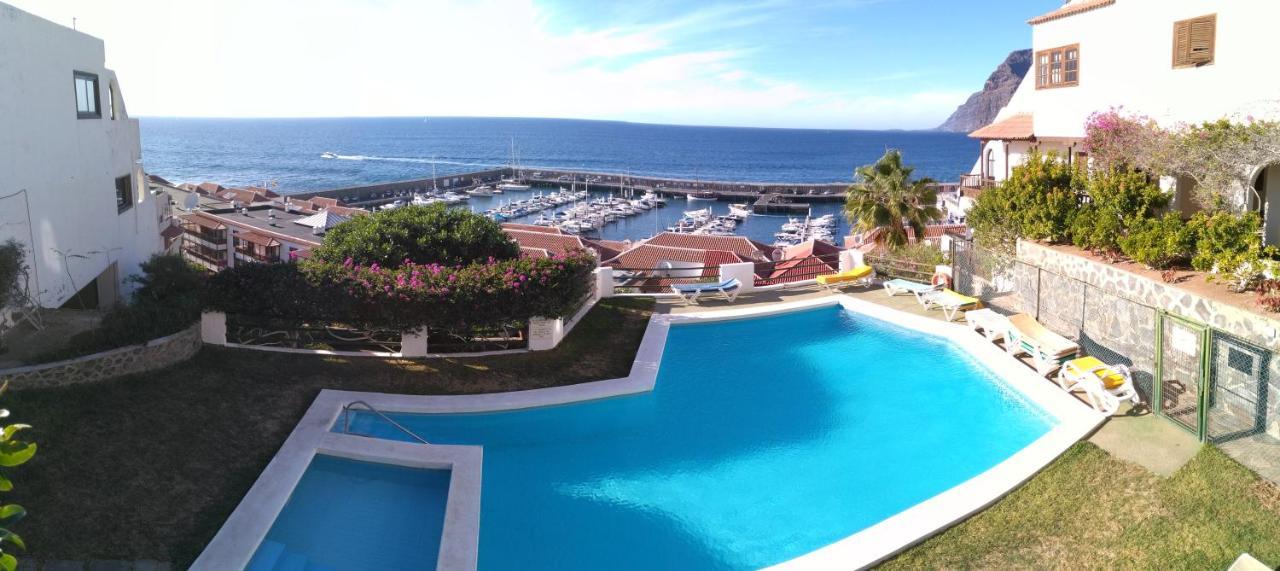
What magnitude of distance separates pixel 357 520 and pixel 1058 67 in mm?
20796

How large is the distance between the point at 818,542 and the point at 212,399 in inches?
356

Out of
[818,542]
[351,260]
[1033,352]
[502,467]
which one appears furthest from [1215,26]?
Answer: [351,260]

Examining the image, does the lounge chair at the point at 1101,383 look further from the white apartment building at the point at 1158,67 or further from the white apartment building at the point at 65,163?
the white apartment building at the point at 65,163

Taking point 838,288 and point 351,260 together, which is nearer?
point 351,260

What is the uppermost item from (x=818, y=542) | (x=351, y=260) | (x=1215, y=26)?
(x=1215, y=26)

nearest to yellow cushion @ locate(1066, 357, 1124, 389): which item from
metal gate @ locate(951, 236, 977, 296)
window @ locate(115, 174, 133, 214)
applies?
metal gate @ locate(951, 236, 977, 296)

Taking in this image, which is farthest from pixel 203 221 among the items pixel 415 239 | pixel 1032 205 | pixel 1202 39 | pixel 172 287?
pixel 1202 39

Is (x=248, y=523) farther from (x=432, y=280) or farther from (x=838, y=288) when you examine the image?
(x=838, y=288)

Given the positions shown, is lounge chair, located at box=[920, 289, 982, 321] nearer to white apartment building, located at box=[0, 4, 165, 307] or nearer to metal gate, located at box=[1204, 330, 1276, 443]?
metal gate, located at box=[1204, 330, 1276, 443]

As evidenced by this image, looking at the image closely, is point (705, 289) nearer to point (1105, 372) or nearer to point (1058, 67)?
point (1105, 372)

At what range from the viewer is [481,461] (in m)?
11.1

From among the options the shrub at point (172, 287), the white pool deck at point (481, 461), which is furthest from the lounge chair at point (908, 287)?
the shrub at point (172, 287)

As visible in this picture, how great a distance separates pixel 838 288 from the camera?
2070 cm

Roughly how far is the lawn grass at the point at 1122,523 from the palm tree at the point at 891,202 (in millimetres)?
15477
